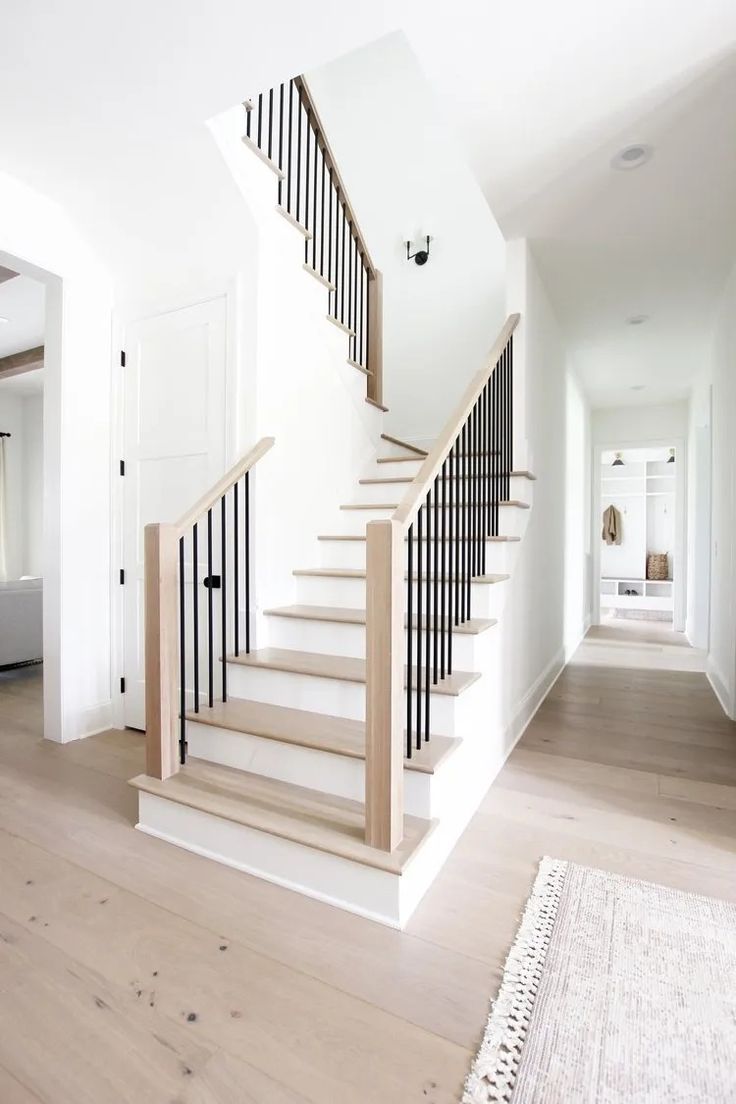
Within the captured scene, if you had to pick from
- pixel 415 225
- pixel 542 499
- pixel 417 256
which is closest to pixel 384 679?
pixel 542 499

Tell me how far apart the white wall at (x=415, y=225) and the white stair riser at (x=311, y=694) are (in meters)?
3.08

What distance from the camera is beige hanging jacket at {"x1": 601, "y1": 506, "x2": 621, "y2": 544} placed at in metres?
9.12

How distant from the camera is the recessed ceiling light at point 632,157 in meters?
2.43

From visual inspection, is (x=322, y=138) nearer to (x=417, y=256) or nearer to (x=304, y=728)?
(x=417, y=256)

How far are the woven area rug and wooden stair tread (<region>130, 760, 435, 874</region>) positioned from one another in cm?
40

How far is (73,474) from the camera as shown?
295 cm

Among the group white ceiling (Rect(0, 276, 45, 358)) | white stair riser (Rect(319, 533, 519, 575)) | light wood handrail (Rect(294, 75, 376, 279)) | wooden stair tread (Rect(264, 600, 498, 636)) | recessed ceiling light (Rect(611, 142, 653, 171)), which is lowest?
wooden stair tread (Rect(264, 600, 498, 636))

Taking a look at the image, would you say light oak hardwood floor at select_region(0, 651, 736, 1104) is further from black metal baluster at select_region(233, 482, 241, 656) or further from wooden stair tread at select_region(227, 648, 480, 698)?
black metal baluster at select_region(233, 482, 241, 656)

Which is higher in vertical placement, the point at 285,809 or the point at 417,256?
the point at 417,256

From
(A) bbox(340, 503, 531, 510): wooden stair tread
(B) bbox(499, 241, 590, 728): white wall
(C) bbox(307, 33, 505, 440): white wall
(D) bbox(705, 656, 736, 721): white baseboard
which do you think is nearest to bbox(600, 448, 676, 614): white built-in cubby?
(B) bbox(499, 241, 590, 728): white wall

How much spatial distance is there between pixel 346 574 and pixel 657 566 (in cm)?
772

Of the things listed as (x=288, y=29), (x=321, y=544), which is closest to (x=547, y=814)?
(x=321, y=544)

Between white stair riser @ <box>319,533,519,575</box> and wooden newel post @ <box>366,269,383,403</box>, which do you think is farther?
wooden newel post @ <box>366,269,383,403</box>

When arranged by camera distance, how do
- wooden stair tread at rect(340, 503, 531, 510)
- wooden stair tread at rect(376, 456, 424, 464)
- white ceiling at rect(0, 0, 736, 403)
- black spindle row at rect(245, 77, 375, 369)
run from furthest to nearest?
wooden stair tread at rect(376, 456, 424, 464) → black spindle row at rect(245, 77, 375, 369) → wooden stair tread at rect(340, 503, 531, 510) → white ceiling at rect(0, 0, 736, 403)
